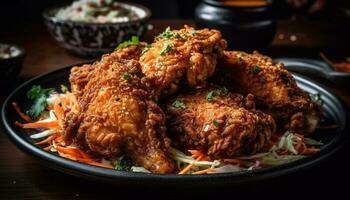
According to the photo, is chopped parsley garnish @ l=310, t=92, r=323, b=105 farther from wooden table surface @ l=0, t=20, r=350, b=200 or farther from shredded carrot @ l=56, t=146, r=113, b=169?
shredded carrot @ l=56, t=146, r=113, b=169

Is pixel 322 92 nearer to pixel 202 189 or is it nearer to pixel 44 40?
pixel 202 189

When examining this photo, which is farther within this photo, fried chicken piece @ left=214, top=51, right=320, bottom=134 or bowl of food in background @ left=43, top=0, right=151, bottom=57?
bowl of food in background @ left=43, top=0, right=151, bottom=57

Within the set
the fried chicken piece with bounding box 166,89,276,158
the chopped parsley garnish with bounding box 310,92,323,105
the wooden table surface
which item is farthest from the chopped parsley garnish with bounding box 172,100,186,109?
the chopped parsley garnish with bounding box 310,92,323,105

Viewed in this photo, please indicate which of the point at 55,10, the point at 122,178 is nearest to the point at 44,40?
the point at 55,10

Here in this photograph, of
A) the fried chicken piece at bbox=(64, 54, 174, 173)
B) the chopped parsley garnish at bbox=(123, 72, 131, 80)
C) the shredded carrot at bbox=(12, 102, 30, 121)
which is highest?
the chopped parsley garnish at bbox=(123, 72, 131, 80)

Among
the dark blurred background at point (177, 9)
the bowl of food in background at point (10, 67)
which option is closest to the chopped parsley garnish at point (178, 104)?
the bowl of food in background at point (10, 67)

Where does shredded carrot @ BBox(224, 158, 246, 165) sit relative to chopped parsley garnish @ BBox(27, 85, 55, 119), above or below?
above
